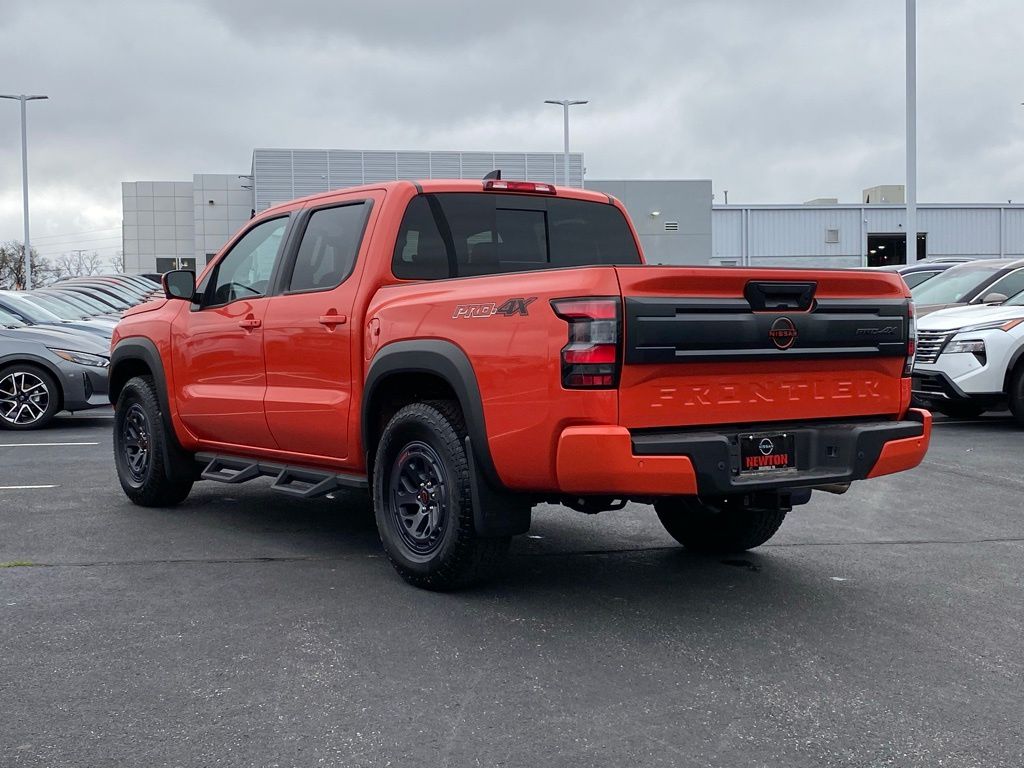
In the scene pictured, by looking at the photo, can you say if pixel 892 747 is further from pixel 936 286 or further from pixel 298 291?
pixel 936 286

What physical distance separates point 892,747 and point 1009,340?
944 centimetres

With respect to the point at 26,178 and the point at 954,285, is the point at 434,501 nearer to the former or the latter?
the point at 954,285

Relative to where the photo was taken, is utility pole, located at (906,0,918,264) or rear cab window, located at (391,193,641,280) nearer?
rear cab window, located at (391,193,641,280)

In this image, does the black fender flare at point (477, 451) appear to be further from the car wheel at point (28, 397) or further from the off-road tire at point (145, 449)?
the car wheel at point (28, 397)

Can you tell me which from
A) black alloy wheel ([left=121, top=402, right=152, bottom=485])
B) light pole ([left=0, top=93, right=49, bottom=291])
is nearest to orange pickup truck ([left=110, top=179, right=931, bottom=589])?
black alloy wheel ([left=121, top=402, right=152, bottom=485])

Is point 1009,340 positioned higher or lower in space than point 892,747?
higher

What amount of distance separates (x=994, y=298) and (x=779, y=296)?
380 inches

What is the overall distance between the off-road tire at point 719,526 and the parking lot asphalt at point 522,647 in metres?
0.15

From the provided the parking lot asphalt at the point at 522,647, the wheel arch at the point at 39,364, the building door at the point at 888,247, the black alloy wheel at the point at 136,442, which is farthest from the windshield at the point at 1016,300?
the building door at the point at 888,247

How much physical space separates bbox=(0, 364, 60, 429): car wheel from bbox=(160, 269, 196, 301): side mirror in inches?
259

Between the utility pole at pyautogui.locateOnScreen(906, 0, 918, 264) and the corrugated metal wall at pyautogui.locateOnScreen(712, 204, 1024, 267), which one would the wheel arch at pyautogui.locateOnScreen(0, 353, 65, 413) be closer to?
the utility pole at pyautogui.locateOnScreen(906, 0, 918, 264)

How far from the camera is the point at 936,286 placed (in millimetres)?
15680

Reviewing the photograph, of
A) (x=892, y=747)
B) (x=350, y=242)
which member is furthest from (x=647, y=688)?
(x=350, y=242)

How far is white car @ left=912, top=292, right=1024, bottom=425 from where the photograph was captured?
12.3 metres
